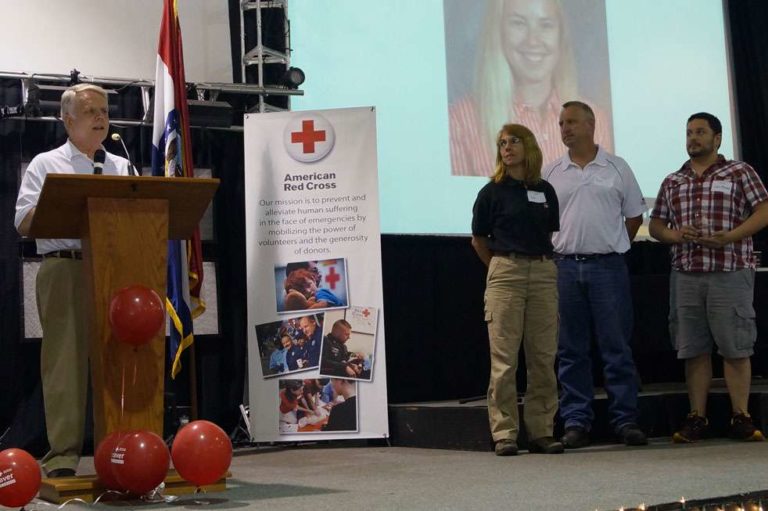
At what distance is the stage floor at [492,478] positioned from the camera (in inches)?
124

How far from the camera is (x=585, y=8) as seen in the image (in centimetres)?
686

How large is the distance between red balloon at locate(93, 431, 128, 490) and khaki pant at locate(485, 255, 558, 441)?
193 centimetres

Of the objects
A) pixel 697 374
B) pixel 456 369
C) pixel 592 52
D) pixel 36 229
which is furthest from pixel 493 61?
pixel 36 229

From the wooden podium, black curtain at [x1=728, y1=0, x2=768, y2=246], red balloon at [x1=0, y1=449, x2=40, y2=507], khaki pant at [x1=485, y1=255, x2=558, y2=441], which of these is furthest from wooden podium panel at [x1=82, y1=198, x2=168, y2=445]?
black curtain at [x1=728, y1=0, x2=768, y2=246]

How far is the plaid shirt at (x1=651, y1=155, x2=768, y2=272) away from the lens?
4.90 meters

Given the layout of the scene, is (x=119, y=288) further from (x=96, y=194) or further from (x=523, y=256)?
(x=523, y=256)

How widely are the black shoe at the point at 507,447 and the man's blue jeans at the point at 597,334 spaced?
0.39 metres

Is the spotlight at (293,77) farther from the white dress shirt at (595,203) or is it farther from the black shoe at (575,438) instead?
the black shoe at (575,438)

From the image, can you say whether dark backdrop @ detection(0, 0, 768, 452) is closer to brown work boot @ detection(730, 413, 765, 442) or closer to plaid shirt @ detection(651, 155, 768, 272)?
plaid shirt @ detection(651, 155, 768, 272)

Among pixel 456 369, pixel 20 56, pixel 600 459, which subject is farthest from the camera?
pixel 456 369

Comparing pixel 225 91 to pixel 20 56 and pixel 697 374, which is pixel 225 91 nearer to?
pixel 20 56

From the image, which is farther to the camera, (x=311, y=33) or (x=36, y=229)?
(x=311, y=33)

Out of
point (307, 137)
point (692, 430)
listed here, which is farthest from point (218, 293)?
point (692, 430)

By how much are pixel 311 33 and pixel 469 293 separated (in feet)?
5.89
